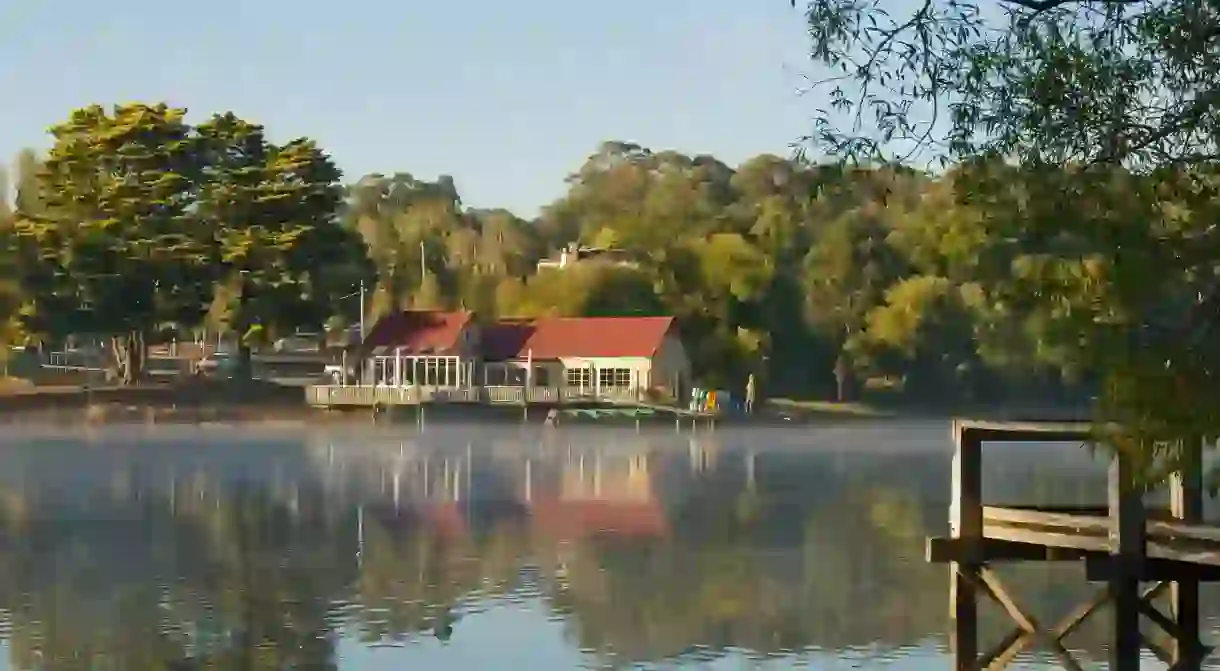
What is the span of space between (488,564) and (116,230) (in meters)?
53.3

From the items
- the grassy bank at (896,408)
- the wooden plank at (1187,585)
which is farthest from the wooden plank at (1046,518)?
the grassy bank at (896,408)

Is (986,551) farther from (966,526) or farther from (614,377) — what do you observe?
(614,377)

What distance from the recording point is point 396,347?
85938 millimetres

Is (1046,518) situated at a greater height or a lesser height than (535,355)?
lesser

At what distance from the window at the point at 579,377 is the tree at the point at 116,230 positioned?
654 inches

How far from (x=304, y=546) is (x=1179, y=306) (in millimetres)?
21313

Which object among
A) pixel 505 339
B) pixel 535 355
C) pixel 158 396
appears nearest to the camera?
pixel 158 396

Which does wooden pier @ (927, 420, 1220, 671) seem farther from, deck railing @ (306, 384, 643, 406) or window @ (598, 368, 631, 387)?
window @ (598, 368, 631, 387)

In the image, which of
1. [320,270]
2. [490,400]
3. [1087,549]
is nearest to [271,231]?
[320,270]

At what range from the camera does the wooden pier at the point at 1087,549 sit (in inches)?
544

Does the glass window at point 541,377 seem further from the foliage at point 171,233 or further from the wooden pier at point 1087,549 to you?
the wooden pier at point 1087,549

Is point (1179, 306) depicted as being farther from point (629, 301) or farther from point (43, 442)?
point (629, 301)

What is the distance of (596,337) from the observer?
86.6 metres

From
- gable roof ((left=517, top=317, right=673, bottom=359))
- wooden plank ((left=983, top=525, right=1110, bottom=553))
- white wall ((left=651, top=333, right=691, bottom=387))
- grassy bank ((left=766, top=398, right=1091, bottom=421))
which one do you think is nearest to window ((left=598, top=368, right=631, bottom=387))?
gable roof ((left=517, top=317, right=673, bottom=359))
